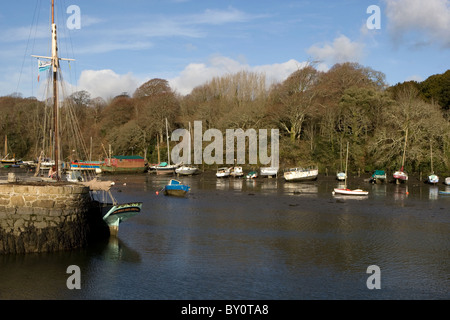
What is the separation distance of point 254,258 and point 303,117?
7130 centimetres

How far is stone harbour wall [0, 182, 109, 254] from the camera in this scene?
22.9 metres

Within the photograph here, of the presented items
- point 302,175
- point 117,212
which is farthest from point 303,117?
point 117,212

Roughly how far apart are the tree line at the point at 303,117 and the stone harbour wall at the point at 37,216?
3242cm

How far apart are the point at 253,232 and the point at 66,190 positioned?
45.1 ft

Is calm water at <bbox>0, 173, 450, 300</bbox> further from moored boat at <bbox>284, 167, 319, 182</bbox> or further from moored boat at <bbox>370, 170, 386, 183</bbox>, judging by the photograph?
moored boat at <bbox>284, 167, 319, 182</bbox>

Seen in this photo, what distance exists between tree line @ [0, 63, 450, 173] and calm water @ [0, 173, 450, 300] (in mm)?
29748

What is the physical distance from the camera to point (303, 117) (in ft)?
306

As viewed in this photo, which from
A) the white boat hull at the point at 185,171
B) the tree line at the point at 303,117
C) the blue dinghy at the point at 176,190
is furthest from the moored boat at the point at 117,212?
the white boat hull at the point at 185,171

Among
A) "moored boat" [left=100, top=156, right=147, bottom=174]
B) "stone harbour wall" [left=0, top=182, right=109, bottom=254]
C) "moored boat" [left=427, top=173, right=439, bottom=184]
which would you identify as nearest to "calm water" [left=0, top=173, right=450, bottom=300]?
"stone harbour wall" [left=0, top=182, right=109, bottom=254]

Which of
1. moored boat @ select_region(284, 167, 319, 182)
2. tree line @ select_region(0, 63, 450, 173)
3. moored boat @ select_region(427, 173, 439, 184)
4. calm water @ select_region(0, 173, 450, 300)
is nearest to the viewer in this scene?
calm water @ select_region(0, 173, 450, 300)

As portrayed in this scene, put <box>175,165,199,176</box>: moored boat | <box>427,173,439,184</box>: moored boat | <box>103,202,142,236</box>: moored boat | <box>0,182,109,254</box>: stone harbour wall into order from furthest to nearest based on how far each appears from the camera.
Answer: <box>175,165,199,176</box>: moored boat < <box>427,173,439,184</box>: moored boat < <box>103,202,142,236</box>: moored boat < <box>0,182,109,254</box>: stone harbour wall

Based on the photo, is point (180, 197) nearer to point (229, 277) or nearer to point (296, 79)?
point (229, 277)

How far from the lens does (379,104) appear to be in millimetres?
85625
